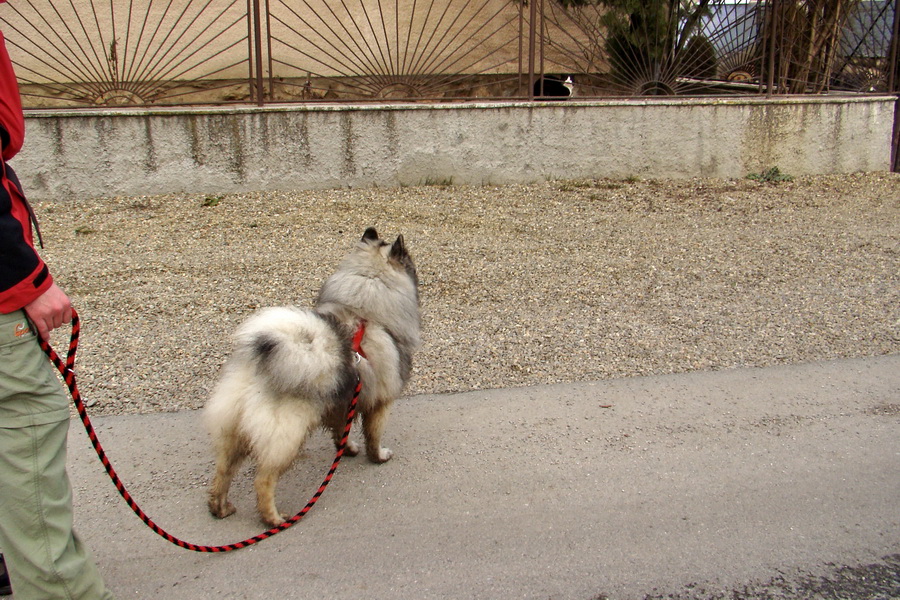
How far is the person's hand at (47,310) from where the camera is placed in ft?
7.14

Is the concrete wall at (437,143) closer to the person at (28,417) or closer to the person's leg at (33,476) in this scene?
the person at (28,417)

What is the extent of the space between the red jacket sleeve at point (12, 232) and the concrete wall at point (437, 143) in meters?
7.09

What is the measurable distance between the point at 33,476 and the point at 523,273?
16.7ft

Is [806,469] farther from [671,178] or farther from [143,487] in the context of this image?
[671,178]

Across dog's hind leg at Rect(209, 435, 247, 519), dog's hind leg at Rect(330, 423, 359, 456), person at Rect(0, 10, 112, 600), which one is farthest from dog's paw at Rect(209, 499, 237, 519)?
person at Rect(0, 10, 112, 600)

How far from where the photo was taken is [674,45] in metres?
10.6

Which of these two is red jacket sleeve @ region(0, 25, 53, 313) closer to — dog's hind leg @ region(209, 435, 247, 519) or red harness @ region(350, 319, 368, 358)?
dog's hind leg @ region(209, 435, 247, 519)

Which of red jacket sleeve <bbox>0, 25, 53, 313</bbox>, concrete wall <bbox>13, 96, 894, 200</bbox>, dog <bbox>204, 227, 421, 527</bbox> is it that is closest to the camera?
red jacket sleeve <bbox>0, 25, 53, 313</bbox>

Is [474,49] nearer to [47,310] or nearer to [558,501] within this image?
[558,501]

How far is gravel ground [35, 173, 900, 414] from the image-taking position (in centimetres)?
504

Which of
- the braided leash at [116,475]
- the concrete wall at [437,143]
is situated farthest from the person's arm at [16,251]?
the concrete wall at [437,143]

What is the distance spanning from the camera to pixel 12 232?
2.06 metres

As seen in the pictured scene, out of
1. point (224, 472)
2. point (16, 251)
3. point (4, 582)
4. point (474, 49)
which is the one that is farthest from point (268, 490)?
point (474, 49)

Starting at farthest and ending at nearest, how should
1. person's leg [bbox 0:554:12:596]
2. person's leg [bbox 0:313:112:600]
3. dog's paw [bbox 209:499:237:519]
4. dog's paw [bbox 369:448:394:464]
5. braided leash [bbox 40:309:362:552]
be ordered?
dog's paw [bbox 369:448:394:464], dog's paw [bbox 209:499:237:519], person's leg [bbox 0:554:12:596], braided leash [bbox 40:309:362:552], person's leg [bbox 0:313:112:600]
